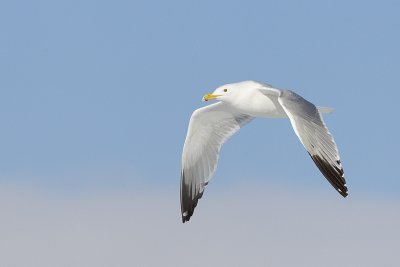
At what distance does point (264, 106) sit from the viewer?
12375 mm

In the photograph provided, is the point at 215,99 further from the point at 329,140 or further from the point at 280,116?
the point at 329,140

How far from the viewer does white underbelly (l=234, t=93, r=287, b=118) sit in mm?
12320

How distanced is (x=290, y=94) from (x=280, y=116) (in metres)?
0.69

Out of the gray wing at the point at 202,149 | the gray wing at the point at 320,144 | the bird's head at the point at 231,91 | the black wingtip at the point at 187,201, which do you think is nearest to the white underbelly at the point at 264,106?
the bird's head at the point at 231,91

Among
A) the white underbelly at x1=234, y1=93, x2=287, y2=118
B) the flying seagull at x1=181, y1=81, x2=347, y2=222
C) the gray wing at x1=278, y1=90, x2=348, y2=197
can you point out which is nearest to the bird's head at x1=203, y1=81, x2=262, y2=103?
the flying seagull at x1=181, y1=81, x2=347, y2=222

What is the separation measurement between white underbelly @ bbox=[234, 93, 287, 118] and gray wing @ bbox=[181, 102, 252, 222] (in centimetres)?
126

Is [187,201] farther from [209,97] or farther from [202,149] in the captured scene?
[209,97]

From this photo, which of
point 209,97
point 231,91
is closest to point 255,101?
point 231,91

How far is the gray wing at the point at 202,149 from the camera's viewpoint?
1386cm

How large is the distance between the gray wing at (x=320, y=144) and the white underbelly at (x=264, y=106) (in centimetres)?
101

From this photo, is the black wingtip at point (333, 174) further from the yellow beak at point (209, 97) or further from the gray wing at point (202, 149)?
the gray wing at point (202, 149)

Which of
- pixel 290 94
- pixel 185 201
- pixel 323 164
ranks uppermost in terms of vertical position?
pixel 290 94

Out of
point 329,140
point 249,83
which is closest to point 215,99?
point 249,83

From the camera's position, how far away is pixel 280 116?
12477 millimetres
